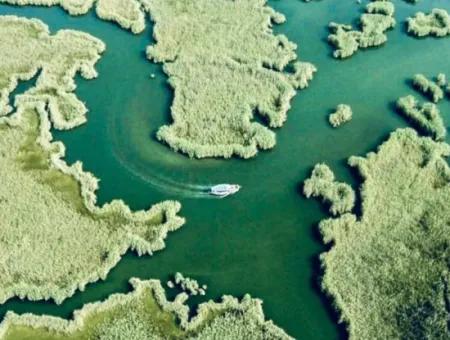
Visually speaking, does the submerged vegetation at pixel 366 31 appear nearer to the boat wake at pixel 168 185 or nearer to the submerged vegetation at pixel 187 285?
the boat wake at pixel 168 185

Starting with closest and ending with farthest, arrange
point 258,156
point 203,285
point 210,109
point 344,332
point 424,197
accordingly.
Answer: point 344,332, point 203,285, point 424,197, point 258,156, point 210,109

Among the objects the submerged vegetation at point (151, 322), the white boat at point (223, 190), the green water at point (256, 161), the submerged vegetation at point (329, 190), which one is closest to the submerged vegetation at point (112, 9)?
the green water at point (256, 161)

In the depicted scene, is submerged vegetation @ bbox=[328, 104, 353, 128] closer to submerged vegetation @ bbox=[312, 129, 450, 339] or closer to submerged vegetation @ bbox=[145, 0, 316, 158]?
submerged vegetation @ bbox=[145, 0, 316, 158]

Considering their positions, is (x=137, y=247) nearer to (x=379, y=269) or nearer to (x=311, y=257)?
(x=311, y=257)

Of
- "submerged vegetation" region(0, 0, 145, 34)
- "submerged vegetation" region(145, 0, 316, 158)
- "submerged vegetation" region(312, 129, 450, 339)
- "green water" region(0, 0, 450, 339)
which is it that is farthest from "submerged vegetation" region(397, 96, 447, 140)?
"submerged vegetation" region(0, 0, 145, 34)

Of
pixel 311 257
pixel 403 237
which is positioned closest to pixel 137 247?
pixel 311 257

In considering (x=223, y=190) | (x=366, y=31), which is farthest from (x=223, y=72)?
(x=366, y=31)
